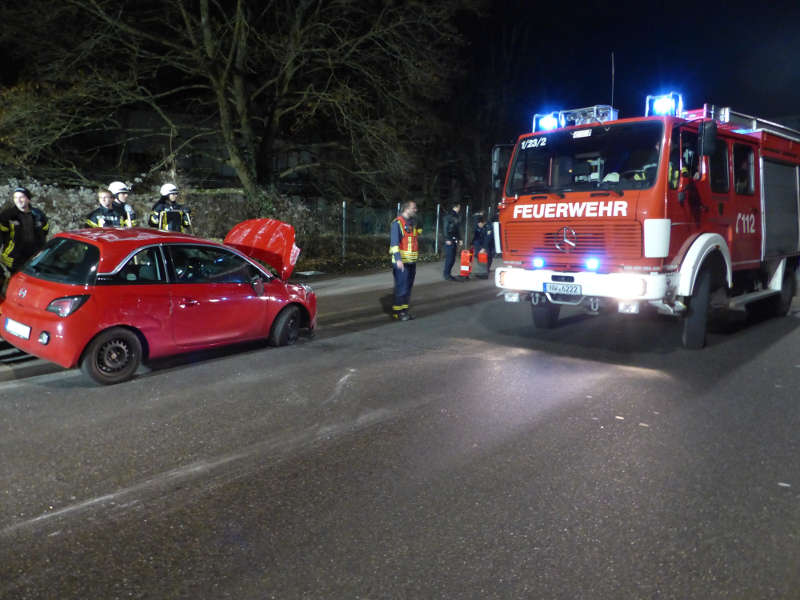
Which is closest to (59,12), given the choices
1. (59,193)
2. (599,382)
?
(59,193)

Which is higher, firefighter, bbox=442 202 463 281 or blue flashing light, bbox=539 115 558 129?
blue flashing light, bbox=539 115 558 129

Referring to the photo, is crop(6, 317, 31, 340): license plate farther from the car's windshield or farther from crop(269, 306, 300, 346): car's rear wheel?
crop(269, 306, 300, 346): car's rear wheel

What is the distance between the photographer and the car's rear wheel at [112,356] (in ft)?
19.8

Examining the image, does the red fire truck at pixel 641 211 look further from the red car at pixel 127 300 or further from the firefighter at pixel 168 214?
the firefighter at pixel 168 214

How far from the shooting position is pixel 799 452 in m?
4.64

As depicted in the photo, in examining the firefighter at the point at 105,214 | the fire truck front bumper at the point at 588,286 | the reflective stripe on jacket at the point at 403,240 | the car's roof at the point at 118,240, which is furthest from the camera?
the reflective stripe on jacket at the point at 403,240

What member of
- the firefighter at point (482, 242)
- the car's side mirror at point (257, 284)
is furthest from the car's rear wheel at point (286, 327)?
the firefighter at point (482, 242)

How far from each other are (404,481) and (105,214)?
6.89m

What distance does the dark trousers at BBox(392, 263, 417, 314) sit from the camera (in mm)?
10062

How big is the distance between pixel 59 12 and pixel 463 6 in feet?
32.2

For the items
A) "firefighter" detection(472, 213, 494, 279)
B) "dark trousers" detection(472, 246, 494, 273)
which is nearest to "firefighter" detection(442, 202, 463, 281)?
"firefighter" detection(472, 213, 494, 279)

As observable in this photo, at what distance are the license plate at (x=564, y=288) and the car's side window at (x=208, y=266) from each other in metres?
3.55

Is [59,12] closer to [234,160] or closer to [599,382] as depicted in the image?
[234,160]

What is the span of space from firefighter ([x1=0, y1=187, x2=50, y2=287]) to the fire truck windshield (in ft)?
20.7
